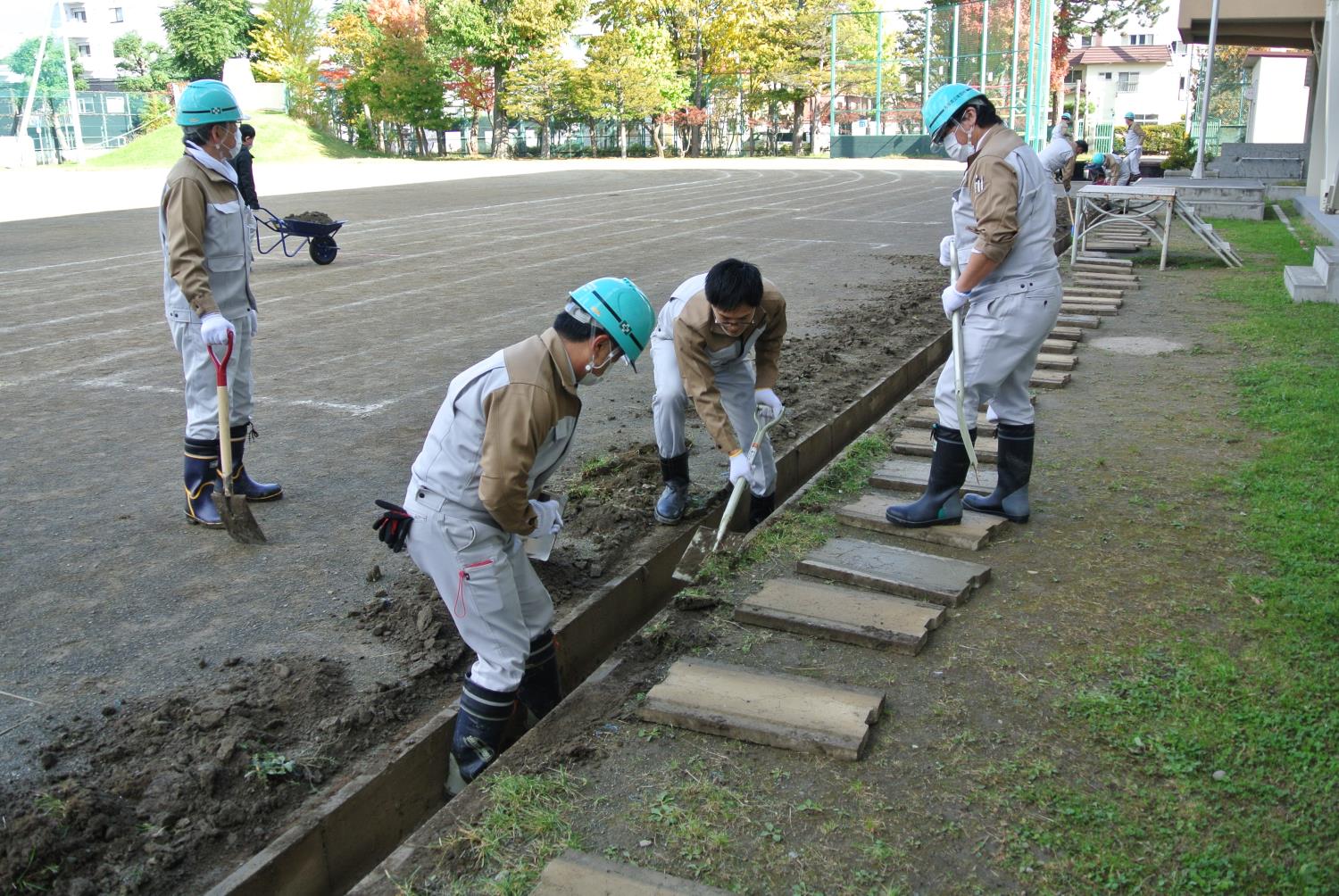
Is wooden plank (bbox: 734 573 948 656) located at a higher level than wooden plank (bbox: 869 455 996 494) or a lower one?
lower

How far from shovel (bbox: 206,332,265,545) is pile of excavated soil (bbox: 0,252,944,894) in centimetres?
78

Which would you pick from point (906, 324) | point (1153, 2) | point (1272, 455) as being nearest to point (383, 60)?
point (1153, 2)

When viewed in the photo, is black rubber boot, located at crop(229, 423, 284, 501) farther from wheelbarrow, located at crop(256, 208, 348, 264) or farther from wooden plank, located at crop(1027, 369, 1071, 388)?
wheelbarrow, located at crop(256, 208, 348, 264)

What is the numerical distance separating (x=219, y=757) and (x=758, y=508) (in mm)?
3168

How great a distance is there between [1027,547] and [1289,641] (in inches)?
48.3

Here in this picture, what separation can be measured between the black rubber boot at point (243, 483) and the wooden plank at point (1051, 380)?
5.23m

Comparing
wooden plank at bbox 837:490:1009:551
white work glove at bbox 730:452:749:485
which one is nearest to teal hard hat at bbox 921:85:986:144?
white work glove at bbox 730:452:749:485

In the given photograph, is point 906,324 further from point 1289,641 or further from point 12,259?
point 12,259

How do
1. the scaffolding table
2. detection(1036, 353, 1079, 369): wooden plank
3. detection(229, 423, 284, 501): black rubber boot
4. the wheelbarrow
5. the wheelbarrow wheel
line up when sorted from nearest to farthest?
detection(229, 423, 284, 501): black rubber boot, detection(1036, 353, 1079, 369): wooden plank, the scaffolding table, the wheelbarrow, the wheelbarrow wheel

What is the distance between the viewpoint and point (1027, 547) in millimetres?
4926

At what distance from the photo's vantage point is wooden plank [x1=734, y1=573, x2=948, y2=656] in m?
4.03

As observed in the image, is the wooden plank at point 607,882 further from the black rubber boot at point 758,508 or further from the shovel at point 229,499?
the black rubber boot at point 758,508

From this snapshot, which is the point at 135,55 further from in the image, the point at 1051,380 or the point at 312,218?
the point at 1051,380

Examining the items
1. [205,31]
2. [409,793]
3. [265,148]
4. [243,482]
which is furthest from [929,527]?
[205,31]
